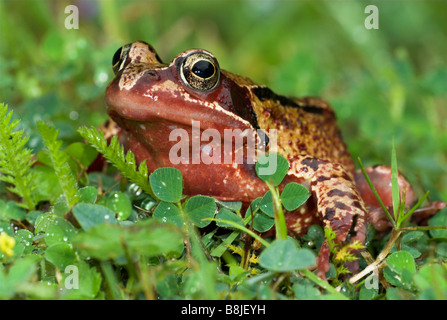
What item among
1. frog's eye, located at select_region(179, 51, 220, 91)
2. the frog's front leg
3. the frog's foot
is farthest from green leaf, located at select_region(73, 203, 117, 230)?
the frog's foot

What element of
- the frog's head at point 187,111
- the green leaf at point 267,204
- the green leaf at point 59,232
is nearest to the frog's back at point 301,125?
the frog's head at point 187,111

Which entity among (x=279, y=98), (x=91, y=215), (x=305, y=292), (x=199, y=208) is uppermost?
(x=279, y=98)

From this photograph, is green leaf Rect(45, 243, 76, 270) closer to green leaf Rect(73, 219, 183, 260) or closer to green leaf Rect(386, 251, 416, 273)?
green leaf Rect(73, 219, 183, 260)

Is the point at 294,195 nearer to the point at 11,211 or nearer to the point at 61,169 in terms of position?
the point at 61,169

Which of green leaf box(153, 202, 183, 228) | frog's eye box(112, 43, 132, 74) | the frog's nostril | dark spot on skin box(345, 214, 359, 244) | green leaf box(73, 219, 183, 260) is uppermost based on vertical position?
frog's eye box(112, 43, 132, 74)

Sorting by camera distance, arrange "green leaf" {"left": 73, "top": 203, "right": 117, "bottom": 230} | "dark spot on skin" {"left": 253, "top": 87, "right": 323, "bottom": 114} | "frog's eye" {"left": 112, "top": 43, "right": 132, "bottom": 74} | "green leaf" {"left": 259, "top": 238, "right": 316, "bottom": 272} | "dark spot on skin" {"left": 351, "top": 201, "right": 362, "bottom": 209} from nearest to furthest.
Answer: "green leaf" {"left": 259, "top": 238, "right": 316, "bottom": 272}, "green leaf" {"left": 73, "top": 203, "right": 117, "bottom": 230}, "dark spot on skin" {"left": 351, "top": 201, "right": 362, "bottom": 209}, "frog's eye" {"left": 112, "top": 43, "right": 132, "bottom": 74}, "dark spot on skin" {"left": 253, "top": 87, "right": 323, "bottom": 114}

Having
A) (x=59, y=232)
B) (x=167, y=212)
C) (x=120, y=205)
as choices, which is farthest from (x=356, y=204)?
(x=59, y=232)

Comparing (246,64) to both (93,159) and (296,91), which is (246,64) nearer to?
(296,91)
